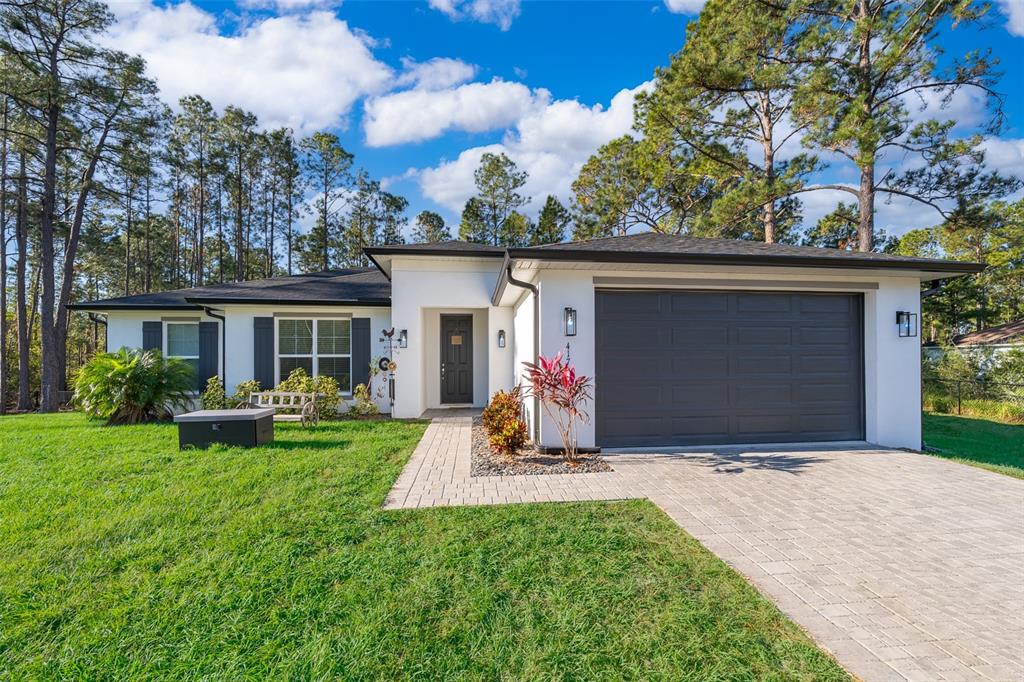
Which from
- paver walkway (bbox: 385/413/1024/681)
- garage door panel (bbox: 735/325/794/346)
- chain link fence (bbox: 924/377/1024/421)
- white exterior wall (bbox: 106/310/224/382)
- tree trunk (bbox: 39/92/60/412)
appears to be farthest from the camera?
tree trunk (bbox: 39/92/60/412)

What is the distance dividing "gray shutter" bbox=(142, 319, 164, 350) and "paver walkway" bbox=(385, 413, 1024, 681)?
8.91m

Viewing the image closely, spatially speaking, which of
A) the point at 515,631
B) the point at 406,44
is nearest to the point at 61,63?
the point at 406,44

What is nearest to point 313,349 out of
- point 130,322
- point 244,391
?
point 244,391

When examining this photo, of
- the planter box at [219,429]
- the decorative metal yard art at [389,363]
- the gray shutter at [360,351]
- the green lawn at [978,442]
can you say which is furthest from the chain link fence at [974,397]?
the planter box at [219,429]

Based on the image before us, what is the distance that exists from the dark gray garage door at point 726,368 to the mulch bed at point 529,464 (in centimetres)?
82

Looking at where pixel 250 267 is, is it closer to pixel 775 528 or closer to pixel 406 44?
pixel 406 44

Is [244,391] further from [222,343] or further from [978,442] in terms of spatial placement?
[978,442]

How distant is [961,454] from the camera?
7.19 metres

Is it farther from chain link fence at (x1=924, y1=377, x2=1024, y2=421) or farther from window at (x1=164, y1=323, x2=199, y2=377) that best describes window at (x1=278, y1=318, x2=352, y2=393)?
chain link fence at (x1=924, y1=377, x2=1024, y2=421)

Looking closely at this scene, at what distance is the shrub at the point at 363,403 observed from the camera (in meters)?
10.1

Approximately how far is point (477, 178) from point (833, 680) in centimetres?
2533

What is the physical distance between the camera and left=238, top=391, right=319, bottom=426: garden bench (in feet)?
28.5

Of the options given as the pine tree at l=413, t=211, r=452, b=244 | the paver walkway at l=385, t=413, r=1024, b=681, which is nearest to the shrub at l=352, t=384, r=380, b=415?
the paver walkway at l=385, t=413, r=1024, b=681

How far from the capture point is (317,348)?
10.7 meters
